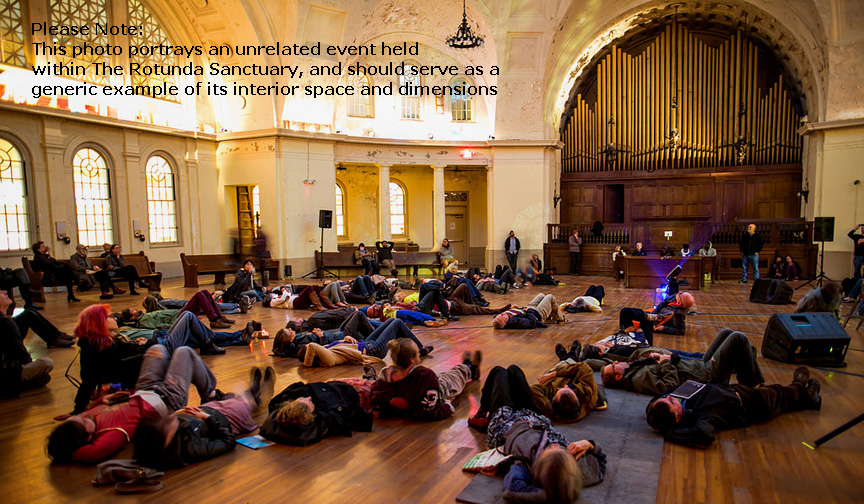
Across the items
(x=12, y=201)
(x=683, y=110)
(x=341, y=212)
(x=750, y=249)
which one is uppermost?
(x=683, y=110)

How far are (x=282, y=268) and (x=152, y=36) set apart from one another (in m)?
7.84

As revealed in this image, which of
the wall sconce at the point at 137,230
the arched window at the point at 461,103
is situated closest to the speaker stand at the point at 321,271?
the wall sconce at the point at 137,230

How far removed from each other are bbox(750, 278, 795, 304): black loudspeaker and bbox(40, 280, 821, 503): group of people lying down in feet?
20.0

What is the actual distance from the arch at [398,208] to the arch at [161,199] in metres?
8.20

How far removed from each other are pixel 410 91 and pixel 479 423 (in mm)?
16567

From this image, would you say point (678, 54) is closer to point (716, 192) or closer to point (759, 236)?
point (716, 192)

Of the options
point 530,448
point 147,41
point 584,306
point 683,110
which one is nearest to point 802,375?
point 530,448

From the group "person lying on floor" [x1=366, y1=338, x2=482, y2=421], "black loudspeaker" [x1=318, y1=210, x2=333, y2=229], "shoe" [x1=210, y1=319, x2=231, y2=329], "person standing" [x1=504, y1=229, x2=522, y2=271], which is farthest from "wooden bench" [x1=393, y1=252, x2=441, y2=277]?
"person lying on floor" [x1=366, y1=338, x2=482, y2=421]

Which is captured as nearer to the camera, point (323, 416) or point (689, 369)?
point (323, 416)

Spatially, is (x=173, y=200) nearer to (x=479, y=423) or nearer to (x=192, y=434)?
(x=192, y=434)

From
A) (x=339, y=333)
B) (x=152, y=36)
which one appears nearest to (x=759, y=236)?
(x=339, y=333)

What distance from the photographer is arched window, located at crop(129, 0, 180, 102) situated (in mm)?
15305

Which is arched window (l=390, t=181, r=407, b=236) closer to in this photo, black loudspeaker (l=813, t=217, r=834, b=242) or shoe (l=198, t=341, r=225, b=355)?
black loudspeaker (l=813, t=217, r=834, b=242)

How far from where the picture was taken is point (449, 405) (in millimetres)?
4863
